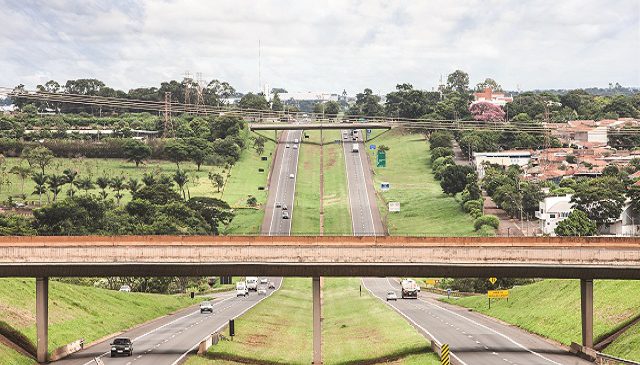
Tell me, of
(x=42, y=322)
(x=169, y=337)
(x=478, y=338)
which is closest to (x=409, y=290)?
(x=478, y=338)

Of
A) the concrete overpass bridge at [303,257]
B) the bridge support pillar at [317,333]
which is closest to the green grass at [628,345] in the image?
the concrete overpass bridge at [303,257]

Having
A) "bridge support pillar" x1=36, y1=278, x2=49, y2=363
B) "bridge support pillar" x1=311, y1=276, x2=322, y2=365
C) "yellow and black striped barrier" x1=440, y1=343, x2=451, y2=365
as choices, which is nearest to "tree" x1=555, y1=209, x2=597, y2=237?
"bridge support pillar" x1=311, y1=276, x2=322, y2=365

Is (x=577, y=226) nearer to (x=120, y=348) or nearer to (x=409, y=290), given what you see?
(x=409, y=290)

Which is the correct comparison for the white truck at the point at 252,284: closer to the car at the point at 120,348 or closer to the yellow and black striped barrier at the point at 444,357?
the car at the point at 120,348

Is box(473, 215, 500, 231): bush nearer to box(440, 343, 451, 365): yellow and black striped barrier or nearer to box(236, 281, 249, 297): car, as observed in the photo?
box(236, 281, 249, 297): car

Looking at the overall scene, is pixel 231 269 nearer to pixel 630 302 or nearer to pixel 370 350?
pixel 370 350

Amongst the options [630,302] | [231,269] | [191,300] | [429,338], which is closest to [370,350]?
[429,338]
